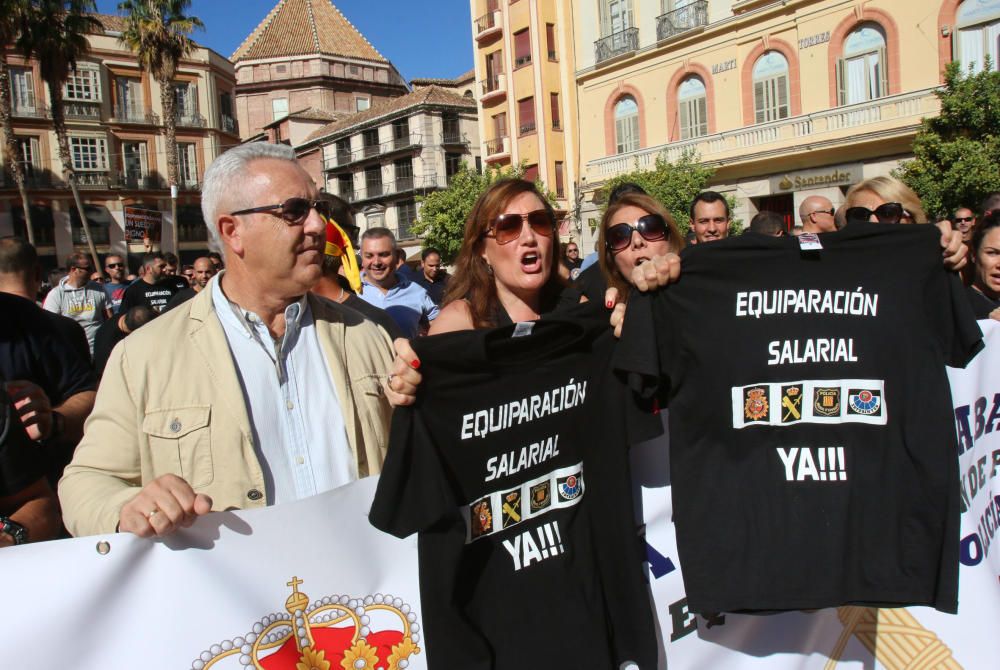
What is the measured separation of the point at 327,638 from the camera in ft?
6.97

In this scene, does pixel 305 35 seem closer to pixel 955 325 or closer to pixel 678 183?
pixel 678 183

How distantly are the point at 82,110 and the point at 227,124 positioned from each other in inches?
335

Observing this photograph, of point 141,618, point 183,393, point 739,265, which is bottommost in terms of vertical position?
point 141,618

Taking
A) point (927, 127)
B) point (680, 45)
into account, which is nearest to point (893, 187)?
point (927, 127)

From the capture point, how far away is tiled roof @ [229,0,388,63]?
6519cm

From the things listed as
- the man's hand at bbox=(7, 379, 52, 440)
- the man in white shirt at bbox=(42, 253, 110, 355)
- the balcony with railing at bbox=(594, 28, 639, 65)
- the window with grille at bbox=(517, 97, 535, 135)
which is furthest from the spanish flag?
the window with grille at bbox=(517, 97, 535, 135)

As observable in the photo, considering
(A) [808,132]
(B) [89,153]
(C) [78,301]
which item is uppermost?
(B) [89,153]

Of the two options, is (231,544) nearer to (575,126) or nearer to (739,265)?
(739,265)

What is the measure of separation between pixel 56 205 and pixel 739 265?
147ft

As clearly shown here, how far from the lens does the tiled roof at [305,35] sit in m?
65.2

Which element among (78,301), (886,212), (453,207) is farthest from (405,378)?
(453,207)

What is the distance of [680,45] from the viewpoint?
23844 millimetres

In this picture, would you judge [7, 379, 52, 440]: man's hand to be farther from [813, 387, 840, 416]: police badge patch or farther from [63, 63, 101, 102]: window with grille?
[63, 63, 101, 102]: window with grille

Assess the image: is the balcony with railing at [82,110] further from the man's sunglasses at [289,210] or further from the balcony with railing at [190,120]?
the man's sunglasses at [289,210]
